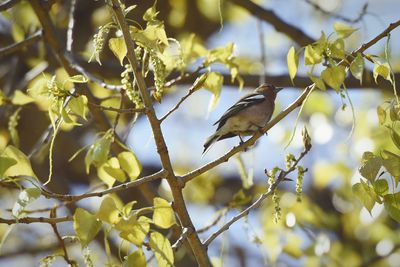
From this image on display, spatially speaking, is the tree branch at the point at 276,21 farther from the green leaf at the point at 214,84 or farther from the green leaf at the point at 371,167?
the green leaf at the point at 371,167

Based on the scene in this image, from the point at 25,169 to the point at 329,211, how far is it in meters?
4.56

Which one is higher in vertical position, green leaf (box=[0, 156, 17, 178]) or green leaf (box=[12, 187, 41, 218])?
green leaf (box=[0, 156, 17, 178])

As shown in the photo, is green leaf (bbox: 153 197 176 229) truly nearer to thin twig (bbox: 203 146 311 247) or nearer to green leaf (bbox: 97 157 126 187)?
thin twig (bbox: 203 146 311 247)

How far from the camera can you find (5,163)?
7.02 feet

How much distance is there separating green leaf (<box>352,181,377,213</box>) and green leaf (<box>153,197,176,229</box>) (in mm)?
682

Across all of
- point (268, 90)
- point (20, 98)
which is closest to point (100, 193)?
point (20, 98)

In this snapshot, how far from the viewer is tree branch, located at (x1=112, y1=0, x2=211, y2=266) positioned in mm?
2252

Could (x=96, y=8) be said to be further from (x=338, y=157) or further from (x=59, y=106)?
(x=59, y=106)

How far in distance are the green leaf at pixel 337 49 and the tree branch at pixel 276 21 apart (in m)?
2.10

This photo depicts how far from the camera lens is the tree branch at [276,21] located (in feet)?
14.5

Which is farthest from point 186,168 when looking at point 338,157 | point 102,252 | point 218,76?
point 218,76

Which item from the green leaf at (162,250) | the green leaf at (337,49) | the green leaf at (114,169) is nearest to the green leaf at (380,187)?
the green leaf at (337,49)

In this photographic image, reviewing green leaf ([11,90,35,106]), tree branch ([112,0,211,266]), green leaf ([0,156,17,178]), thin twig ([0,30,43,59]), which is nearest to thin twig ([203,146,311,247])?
tree branch ([112,0,211,266])

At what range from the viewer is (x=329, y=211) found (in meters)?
6.41
